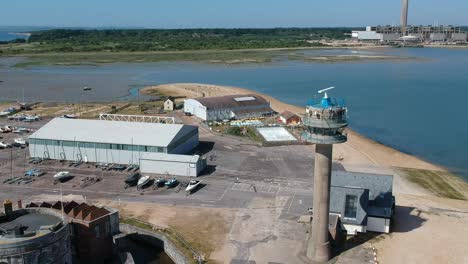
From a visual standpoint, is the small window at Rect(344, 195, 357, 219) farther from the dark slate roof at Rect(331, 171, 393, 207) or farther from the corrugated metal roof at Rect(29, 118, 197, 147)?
the corrugated metal roof at Rect(29, 118, 197, 147)

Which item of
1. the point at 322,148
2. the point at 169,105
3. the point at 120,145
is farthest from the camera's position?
the point at 169,105

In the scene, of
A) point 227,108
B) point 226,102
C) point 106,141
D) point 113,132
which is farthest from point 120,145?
point 226,102

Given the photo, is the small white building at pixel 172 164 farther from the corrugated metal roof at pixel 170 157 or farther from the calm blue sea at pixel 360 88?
the calm blue sea at pixel 360 88

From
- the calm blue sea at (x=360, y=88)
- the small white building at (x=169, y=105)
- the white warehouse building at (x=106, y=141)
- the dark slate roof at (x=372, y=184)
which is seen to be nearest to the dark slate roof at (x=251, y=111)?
the calm blue sea at (x=360, y=88)

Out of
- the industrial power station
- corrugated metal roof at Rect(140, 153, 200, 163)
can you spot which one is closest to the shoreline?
corrugated metal roof at Rect(140, 153, 200, 163)

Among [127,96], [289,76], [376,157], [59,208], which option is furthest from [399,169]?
[289,76]

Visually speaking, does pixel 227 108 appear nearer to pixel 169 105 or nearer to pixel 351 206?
pixel 169 105

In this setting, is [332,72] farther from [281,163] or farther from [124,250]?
[124,250]
